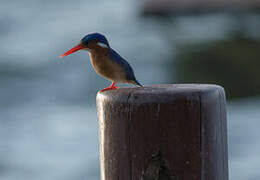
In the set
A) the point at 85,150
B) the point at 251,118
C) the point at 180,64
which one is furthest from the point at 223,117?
the point at 180,64

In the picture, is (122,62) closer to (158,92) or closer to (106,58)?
(106,58)

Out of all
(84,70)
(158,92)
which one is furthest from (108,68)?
(84,70)

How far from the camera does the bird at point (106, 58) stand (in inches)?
134

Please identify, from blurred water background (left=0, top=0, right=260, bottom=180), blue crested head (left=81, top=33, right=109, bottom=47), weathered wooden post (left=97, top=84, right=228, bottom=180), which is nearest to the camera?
weathered wooden post (left=97, top=84, right=228, bottom=180)

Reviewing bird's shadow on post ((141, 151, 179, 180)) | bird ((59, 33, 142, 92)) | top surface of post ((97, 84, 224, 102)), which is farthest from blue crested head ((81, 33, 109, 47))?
bird's shadow on post ((141, 151, 179, 180))

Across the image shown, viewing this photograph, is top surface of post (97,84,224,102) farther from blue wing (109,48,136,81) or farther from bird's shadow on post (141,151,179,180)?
blue wing (109,48,136,81)

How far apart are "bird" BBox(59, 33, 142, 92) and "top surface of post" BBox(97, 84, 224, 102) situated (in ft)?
3.25

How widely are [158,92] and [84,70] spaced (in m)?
13.2

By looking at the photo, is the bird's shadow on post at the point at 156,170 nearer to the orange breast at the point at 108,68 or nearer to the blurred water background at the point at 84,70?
the orange breast at the point at 108,68

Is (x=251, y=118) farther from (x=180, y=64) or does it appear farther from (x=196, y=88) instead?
(x=196, y=88)

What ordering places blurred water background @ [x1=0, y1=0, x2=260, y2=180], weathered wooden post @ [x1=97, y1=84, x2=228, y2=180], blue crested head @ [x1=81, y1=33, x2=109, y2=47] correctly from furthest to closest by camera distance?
blurred water background @ [x1=0, y1=0, x2=260, y2=180]
blue crested head @ [x1=81, y1=33, x2=109, y2=47]
weathered wooden post @ [x1=97, y1=84, x2=228, y2=180]

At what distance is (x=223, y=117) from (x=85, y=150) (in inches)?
288

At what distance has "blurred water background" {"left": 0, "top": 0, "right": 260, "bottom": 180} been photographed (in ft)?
31.2

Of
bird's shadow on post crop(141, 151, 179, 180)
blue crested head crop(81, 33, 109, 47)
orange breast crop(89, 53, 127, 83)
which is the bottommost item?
bird's shadow on post crop(141, 151, 179, 180)
